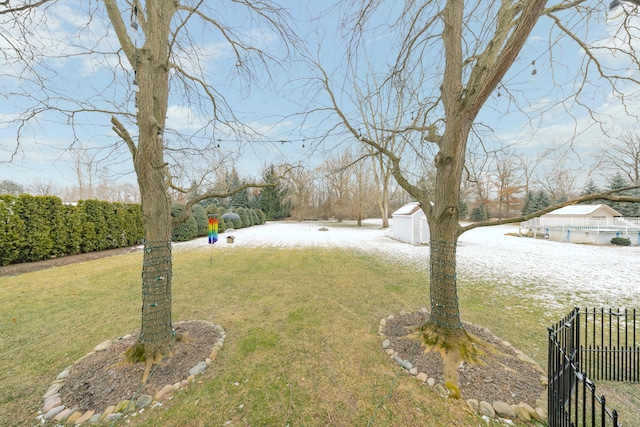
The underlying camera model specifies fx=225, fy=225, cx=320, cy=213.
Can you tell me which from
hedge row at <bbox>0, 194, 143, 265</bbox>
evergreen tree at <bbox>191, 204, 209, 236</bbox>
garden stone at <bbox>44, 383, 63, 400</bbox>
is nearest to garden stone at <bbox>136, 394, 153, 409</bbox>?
garden stone at <bbox>44, 383, 63, 400</bbox>

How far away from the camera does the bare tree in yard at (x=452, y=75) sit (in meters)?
2.23

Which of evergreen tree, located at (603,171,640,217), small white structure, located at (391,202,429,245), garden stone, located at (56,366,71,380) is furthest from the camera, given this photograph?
evergreen tree, located at (603,171,640,217)

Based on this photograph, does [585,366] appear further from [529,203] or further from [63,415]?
[529,203]

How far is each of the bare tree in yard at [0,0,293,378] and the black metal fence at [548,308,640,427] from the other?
10.3 feet

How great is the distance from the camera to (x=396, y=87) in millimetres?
3480

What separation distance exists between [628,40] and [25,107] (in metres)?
7.11

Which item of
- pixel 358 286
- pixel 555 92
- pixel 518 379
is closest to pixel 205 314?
pixel 358 286

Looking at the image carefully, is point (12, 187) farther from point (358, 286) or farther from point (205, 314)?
point (358, 286)

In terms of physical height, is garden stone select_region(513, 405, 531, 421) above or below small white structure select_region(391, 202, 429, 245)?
below

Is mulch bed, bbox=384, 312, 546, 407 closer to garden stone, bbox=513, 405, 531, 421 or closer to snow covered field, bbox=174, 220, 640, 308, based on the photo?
garden stone, bbox=513, 405, 531, 421

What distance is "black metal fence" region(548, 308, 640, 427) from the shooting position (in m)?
1.39

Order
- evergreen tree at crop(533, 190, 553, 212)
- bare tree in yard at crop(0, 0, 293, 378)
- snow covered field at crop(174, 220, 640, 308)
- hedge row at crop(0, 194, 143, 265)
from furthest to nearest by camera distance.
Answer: evergreen tree at crop(533, 190, 553, 212) → hedge row at crop(0, 194, 143, 265) → snow covered field at crop(174, 220, 640, 308) → bare tree in yard at crop(0, 0, 293, 378)

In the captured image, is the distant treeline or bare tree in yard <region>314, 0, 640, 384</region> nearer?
bare tree in yard <region>314, 0, 640, 384</region>

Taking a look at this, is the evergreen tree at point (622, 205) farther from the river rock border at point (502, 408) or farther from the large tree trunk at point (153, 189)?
the large tree trunk at point (153, 189)
